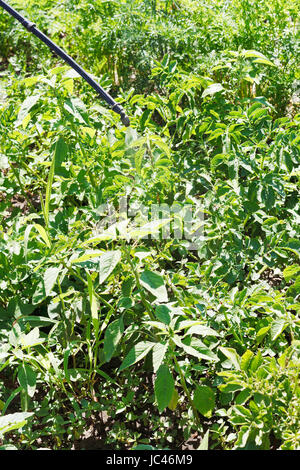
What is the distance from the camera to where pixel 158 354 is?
1.58 meters

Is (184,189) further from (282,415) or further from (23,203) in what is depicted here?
(282,415)

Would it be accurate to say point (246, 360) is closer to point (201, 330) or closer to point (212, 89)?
point (201, 330)

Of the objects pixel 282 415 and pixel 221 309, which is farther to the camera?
pixel 221 309

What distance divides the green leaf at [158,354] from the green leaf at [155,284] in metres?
0.13

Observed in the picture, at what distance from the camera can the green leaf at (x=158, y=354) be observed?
1.56 meters

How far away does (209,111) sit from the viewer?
8.04 ft

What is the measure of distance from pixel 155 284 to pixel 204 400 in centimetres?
42

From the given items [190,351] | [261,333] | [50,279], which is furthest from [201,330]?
[50,279]

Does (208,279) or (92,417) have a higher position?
(208,279)

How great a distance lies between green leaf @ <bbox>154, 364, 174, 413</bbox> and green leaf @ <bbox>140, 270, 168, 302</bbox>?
0.70ft

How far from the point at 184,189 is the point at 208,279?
615mm

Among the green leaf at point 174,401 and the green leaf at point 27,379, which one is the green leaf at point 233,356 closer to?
the green leaf at point 174,401
